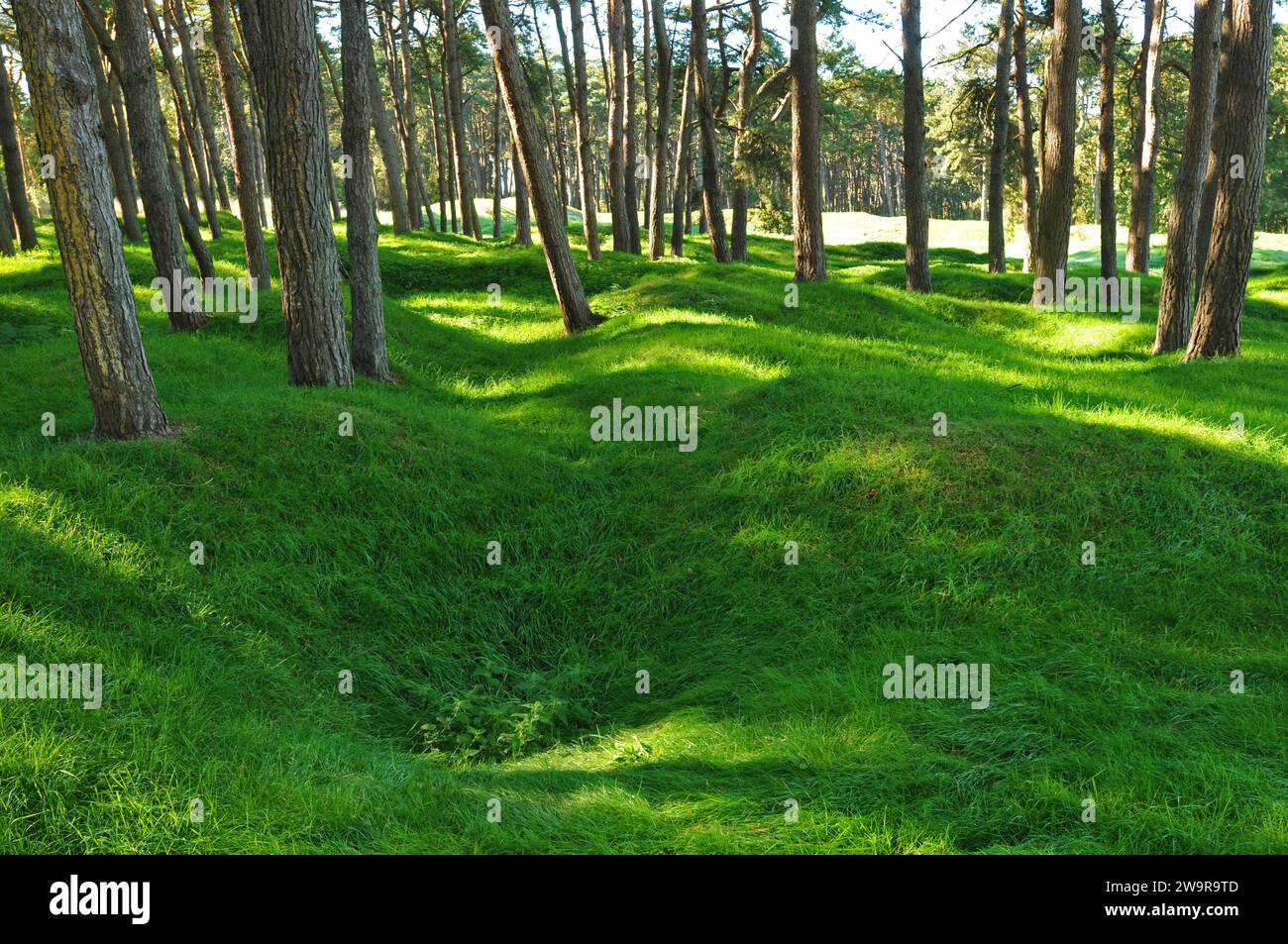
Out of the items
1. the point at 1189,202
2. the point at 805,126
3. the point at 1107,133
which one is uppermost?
the point at 1107,133

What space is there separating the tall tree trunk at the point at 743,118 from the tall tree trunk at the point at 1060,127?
7.63m

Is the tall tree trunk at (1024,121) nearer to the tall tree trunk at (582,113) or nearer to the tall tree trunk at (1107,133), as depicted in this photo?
the tall tree trunk at (1107,133)

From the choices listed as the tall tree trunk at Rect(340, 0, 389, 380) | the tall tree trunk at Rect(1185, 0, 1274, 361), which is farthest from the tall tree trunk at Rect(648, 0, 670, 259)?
the tall tree trunk at Rect(1185, 0, 1274, 361)

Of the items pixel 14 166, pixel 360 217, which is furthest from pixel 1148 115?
pixel 14 166

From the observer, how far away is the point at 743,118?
76.2 ft

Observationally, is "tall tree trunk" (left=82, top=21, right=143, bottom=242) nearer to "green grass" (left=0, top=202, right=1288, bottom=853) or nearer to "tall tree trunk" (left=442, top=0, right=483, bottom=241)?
"tall tree trunk" (left=442, top=0, right=483, bottom=241)

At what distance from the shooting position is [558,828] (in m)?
4.01

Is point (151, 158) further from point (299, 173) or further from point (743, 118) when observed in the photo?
point (743, 118)

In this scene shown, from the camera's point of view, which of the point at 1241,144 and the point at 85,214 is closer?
the point at 85,214

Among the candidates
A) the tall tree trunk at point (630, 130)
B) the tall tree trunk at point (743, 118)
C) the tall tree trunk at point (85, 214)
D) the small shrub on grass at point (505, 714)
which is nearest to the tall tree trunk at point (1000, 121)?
the tall tree trunk at point (743, 118)

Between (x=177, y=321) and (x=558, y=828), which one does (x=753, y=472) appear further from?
(x=177, y=321)

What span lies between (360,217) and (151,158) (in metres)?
3.81

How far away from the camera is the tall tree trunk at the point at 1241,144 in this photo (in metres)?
10.1

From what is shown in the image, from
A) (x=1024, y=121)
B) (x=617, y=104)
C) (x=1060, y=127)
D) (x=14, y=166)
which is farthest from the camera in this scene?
(x=1024, y=121)
